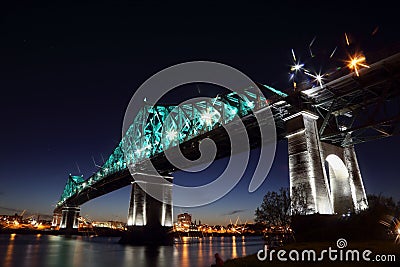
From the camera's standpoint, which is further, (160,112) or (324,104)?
(160,112)

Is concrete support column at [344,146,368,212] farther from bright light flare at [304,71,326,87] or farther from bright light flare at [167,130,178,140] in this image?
bright light flare at [167,130,178,140]

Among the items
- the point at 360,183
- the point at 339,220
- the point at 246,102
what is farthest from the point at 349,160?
the point at 246,102

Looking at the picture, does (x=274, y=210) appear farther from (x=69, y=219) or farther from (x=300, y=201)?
(x=69, y=219)

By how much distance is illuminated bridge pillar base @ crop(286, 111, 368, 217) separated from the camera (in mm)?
22719

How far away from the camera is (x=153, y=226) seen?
50.8 m

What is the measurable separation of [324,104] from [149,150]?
1560 inches

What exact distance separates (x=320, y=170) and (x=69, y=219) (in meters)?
109

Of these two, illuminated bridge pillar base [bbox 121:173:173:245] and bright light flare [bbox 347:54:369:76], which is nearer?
bright light flare [bbox 347:54:369:76]

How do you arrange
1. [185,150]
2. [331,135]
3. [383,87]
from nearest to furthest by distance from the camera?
[383,87], [331,135], [185,150]

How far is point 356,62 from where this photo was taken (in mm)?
Result: 21703

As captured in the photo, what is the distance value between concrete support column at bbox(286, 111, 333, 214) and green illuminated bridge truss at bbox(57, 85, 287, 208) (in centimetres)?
337

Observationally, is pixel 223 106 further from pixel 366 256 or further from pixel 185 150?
pixel 366 256

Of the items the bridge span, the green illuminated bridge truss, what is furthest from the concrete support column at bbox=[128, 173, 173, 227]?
the bridge span

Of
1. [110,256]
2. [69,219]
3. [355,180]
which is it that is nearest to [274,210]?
[355,180]
